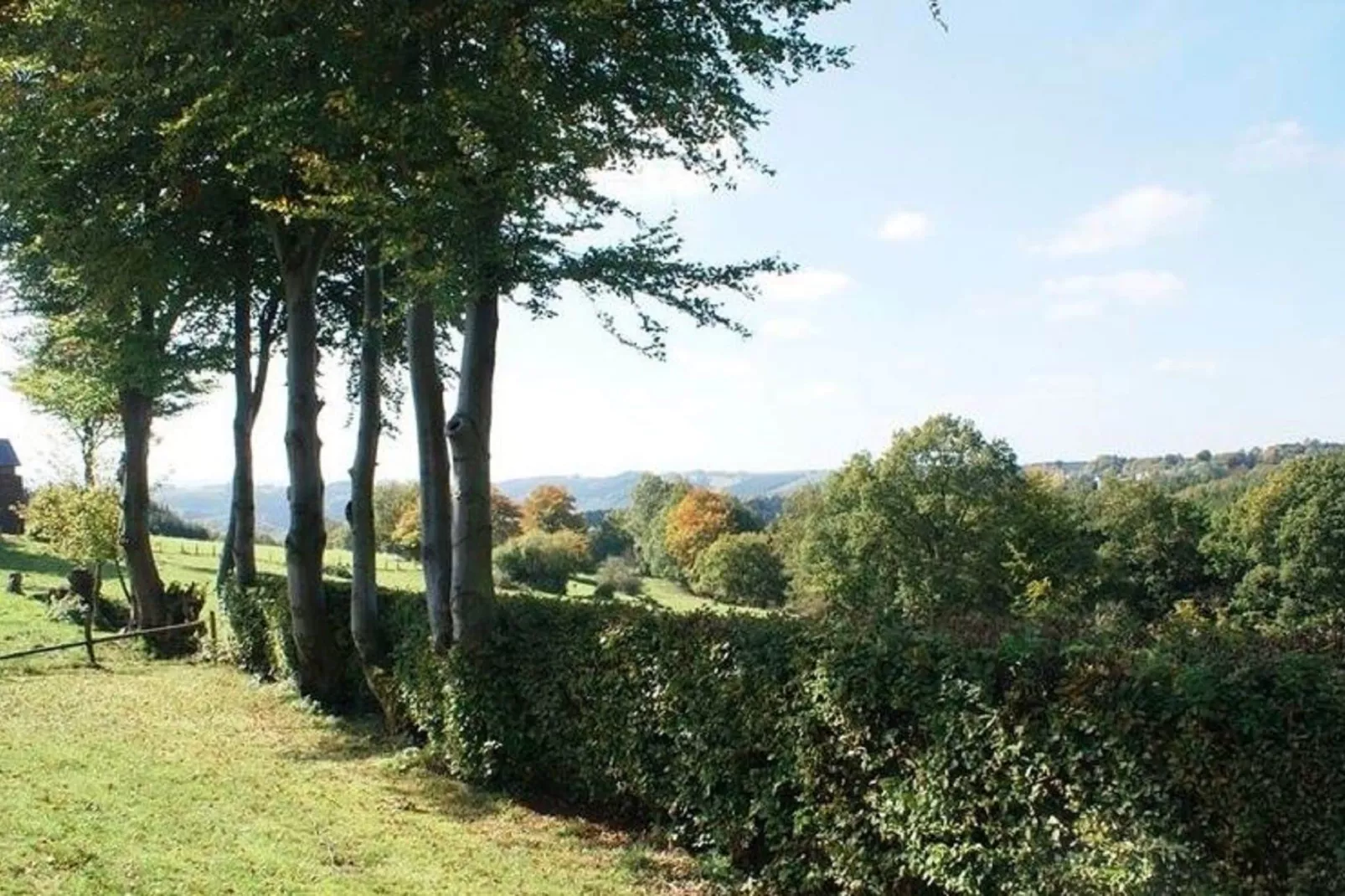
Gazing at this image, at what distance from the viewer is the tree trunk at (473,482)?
1152 cm

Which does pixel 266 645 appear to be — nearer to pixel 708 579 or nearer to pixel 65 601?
pixel 65 601

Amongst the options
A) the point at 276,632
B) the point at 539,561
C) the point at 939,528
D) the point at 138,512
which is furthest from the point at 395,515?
the point at 276,632

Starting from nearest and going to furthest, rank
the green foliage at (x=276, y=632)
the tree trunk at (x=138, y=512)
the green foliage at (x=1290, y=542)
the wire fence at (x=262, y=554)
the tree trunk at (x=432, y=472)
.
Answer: the tree trunk at (x=432, y=472), the green foliage at (x=276, y=632), the tree trunk at (x=138, y=512), the green foliage at (x=1290, y=542), the wire fence at (x=262, y=554)

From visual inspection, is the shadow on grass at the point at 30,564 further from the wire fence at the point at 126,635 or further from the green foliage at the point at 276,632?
the green foliage at the point at 276,632

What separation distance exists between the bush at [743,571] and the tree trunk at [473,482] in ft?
185

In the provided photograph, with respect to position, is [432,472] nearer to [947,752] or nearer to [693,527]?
[947,752]

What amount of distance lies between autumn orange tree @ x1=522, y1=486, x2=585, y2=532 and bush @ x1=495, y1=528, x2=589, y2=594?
2424cm

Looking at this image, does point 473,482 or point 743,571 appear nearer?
point 473,482

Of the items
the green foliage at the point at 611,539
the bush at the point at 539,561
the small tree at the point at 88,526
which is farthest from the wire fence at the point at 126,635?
the green foliage at the point at 611,539

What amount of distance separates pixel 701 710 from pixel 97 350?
1627 cm

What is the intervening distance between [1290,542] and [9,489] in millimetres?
74061

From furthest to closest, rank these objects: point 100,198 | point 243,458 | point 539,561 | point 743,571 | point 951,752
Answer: point 743,571
point 539,561
point 243,458
point 100,198
point 951,752

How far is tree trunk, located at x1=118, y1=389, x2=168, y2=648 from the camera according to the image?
74.4 ft

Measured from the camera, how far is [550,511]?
107 meters
